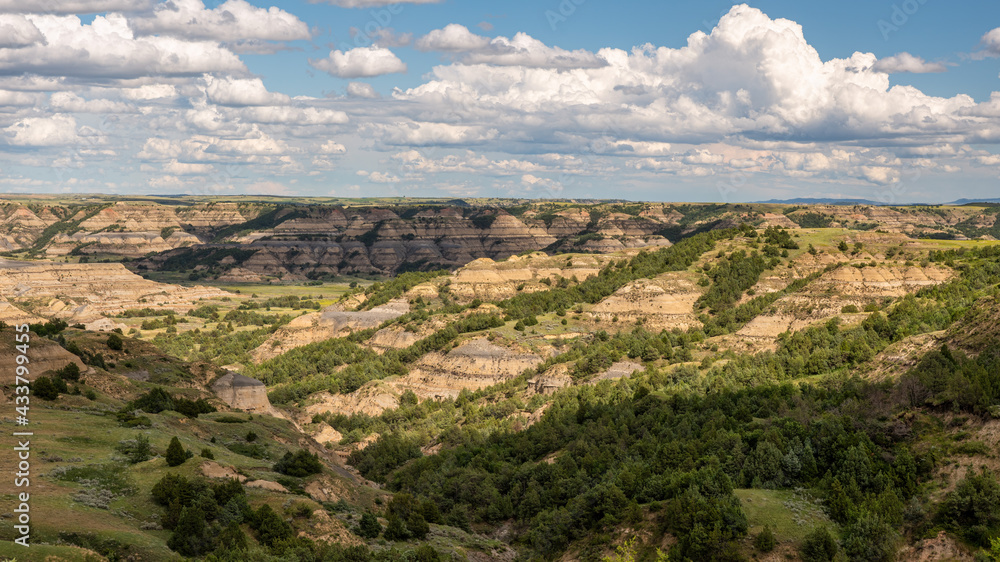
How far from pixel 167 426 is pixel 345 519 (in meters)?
15.9

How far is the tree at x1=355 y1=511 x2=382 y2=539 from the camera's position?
138 ft

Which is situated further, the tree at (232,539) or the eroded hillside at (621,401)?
the eroded hillside at (621,401)

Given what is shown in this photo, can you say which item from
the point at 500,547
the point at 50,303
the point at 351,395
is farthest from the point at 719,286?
the point at 50,303

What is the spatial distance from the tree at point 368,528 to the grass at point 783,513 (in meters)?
18.8

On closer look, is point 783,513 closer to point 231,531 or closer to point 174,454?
point 231,531

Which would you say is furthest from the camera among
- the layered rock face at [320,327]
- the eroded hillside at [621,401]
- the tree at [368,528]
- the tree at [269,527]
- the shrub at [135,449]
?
the layered rock face at [320,327]

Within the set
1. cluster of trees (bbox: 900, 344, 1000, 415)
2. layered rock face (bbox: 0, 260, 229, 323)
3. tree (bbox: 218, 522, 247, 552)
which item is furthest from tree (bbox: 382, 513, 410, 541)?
layered rock face (bbox: 0, 260, 229, 323)

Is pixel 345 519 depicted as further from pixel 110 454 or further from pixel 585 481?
pixel 585 481

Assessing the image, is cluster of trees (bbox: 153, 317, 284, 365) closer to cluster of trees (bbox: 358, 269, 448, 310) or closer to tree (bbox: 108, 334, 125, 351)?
cluster of trees (bbox: 358, 269, 448, 310)

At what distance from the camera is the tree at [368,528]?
41969mm

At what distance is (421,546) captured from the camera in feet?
138

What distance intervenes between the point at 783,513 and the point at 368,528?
830 inches

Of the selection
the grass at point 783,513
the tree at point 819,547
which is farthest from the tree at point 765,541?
the tree at point 819,547

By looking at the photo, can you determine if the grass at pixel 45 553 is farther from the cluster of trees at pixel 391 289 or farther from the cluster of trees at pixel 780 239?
the cluster of trees at pixel 391 289
